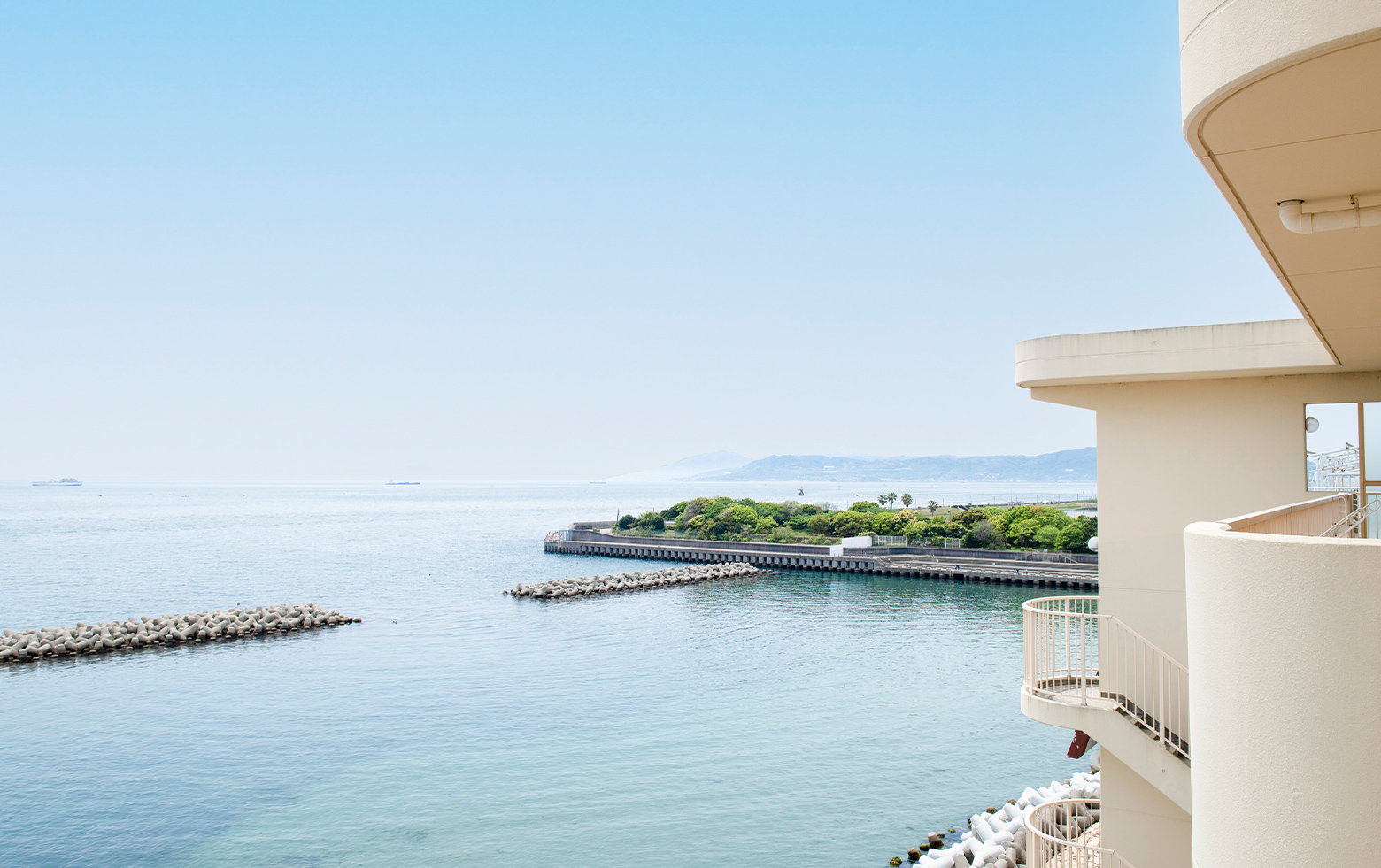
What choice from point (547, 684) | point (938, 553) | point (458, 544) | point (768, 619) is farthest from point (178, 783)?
point (458, 544)

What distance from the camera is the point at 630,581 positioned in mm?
46875

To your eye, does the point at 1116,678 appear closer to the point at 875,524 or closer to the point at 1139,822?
the point at 1139,822

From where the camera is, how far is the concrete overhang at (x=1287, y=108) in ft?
7.75

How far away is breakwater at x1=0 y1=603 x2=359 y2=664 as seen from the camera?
94.5ft

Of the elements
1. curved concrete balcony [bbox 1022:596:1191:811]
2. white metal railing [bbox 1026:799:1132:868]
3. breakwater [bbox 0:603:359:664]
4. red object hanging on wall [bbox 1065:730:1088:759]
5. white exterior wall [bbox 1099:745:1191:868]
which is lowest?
breakwater [bbox 0:603:359:664]

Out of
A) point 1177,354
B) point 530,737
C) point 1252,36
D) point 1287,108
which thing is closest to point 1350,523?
point 1177,354

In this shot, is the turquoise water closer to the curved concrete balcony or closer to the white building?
the curved concrete balcony

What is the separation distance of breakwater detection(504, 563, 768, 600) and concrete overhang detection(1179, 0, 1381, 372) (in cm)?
4100

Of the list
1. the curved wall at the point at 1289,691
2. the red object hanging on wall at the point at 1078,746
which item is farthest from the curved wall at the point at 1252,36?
the red object hanging on wall at the point at 1078,746

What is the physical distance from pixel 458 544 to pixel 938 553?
146ft

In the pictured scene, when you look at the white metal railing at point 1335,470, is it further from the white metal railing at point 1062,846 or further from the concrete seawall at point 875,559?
the concrete seawall at point 875,559

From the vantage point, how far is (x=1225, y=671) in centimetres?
308

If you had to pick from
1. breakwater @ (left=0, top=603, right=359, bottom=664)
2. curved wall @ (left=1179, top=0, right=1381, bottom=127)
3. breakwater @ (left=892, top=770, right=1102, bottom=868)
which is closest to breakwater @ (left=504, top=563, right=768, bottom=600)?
breakwater @ (left=0, top=603, right=359, bottom=664)

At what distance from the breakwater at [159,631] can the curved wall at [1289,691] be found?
33842 millimetres
